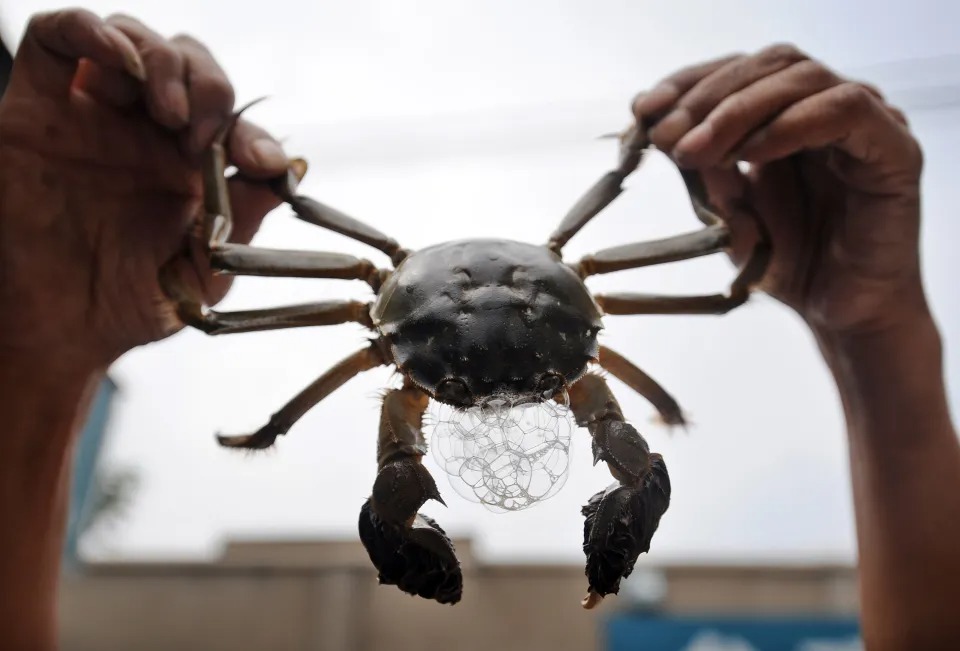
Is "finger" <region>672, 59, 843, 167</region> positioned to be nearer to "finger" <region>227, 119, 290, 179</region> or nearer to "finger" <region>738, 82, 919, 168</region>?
"finger" <region>738, 82, 919, 168</region>

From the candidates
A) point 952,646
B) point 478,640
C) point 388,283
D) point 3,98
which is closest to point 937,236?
point 952,646


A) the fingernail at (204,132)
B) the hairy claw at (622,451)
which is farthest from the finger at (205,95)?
the hairy claw at (622,451)

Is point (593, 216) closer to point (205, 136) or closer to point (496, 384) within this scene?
point (496, 384)

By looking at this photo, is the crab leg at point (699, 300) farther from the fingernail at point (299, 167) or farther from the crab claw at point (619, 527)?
the fingernail at point (299, 167)

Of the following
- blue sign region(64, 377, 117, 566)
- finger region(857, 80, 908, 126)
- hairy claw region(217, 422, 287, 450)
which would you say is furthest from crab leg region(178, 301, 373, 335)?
blue sign region(64, 377, 117, 566)

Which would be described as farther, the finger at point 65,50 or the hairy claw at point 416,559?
the finger at point 65,50

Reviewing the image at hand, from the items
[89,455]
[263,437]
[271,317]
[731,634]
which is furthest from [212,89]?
[731,634]

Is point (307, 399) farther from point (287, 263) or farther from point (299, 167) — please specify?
point (299, 167)
